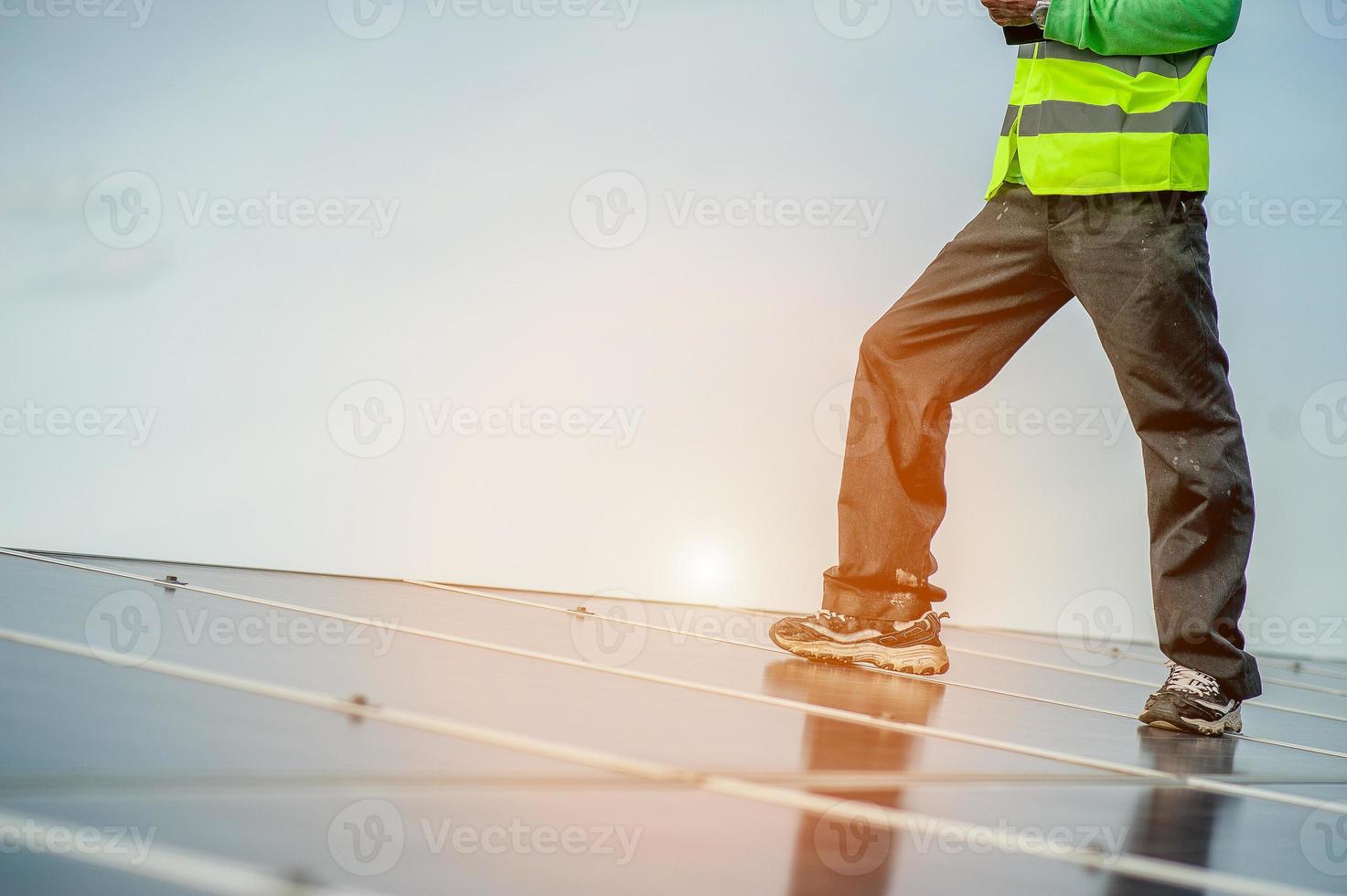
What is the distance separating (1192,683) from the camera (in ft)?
4.61

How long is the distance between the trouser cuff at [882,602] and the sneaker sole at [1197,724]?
35 centimetres

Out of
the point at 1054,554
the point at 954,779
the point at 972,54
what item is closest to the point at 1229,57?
the point at 972,54

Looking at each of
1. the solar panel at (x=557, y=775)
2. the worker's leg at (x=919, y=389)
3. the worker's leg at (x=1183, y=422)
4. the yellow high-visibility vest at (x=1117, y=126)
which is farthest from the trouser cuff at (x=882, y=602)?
the yellow high-visibility vest at (x=1117, y=126)

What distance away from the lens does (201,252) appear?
268 cm

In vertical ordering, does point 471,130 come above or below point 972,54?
below

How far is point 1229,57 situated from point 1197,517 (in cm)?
257

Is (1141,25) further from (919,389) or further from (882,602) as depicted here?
(882,602)

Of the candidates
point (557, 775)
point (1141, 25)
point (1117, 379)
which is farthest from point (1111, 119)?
point (557, 775)

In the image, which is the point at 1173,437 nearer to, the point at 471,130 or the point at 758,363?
the point at 758,363

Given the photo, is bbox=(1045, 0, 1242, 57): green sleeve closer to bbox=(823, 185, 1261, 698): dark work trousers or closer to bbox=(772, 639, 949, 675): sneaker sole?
bbox=(823, 185, 1261, 698): dark work trousers

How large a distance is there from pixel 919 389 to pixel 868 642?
0.39m

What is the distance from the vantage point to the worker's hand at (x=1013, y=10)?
153 centimetres

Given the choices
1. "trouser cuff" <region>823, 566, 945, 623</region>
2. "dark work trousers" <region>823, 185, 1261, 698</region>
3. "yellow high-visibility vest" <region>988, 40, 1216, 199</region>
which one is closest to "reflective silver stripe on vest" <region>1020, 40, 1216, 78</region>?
"yellow high-visibility vest" <region>988, 40, 1216, 199</region>

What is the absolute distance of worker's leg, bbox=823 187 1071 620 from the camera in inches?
64.9
